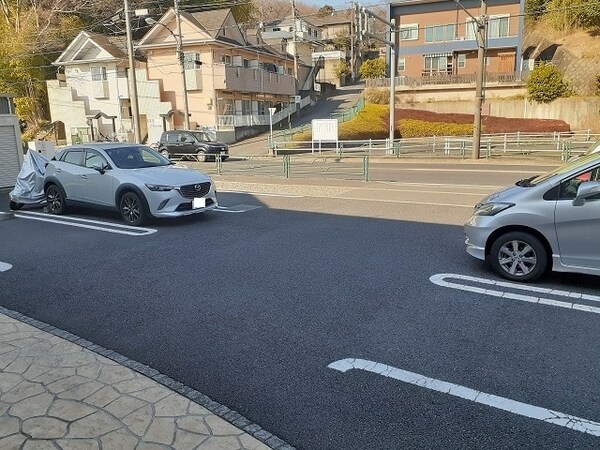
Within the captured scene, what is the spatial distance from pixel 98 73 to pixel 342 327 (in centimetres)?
4183

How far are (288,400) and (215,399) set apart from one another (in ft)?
1.67

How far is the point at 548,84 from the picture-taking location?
36781 millimetres

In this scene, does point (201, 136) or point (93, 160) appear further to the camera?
point (201, 136)

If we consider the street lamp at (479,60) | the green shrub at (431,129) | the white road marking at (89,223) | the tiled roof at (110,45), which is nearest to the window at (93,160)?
the white road marking at (89,223)

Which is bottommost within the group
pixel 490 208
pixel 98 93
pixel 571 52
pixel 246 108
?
pixel 490 208

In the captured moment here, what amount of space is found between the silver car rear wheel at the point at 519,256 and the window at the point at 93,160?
7.54m

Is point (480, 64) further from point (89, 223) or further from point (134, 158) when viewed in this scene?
point (89, 223)

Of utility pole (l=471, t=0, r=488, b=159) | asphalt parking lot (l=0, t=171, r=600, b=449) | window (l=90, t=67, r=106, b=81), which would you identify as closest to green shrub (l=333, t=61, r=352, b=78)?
window (l=90, t=67, r=106, b=81)

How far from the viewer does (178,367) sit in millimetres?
3914

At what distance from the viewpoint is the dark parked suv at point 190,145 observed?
27.6m

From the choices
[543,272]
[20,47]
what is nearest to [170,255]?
[543,272]

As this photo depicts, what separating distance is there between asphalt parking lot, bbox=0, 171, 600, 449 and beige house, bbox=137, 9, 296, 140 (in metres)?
30.5

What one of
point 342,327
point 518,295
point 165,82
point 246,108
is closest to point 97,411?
point 342,327

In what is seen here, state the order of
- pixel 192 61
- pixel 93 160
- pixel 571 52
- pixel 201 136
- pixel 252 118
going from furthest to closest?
pixel 252 118 < pixel 571 52 < pixel 192 61 < pixel 201 136 < pixel 93 160
